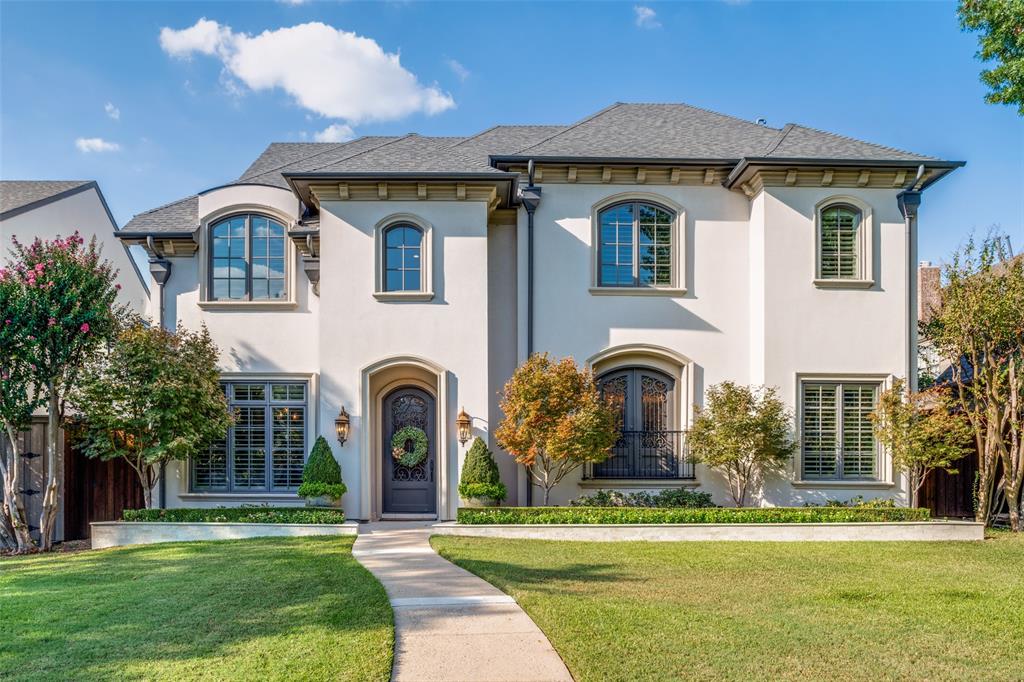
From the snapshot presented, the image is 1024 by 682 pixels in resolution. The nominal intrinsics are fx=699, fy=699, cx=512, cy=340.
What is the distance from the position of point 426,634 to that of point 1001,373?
1146 cm

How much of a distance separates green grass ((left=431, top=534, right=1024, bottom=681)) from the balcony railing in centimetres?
251

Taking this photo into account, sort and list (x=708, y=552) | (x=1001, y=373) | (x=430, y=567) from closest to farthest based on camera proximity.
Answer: (x=430, y=567) < (x=708, y=552) < (x=1001, y=373)

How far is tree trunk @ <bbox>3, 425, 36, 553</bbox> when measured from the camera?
38.8ft

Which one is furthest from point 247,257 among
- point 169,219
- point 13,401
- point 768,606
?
point 768,606

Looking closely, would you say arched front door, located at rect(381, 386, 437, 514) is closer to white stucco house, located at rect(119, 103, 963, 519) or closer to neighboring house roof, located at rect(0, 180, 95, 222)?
white stucco house, located at rect(119, 103, 963, 519)

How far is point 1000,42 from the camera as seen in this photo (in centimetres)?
1053

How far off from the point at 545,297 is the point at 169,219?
769 cm

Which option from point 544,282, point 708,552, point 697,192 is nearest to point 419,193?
point 544,282

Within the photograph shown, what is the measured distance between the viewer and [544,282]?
1317cm

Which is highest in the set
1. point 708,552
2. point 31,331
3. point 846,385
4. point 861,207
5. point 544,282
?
point 861,207

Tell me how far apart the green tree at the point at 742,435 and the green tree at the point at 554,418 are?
177cm

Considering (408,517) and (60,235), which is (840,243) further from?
(60,235)

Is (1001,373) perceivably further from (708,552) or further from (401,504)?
(401,504)

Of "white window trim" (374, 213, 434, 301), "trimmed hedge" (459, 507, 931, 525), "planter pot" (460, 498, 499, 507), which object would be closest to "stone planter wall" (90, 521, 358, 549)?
"planter pot" (460, 498, 499, 507)
